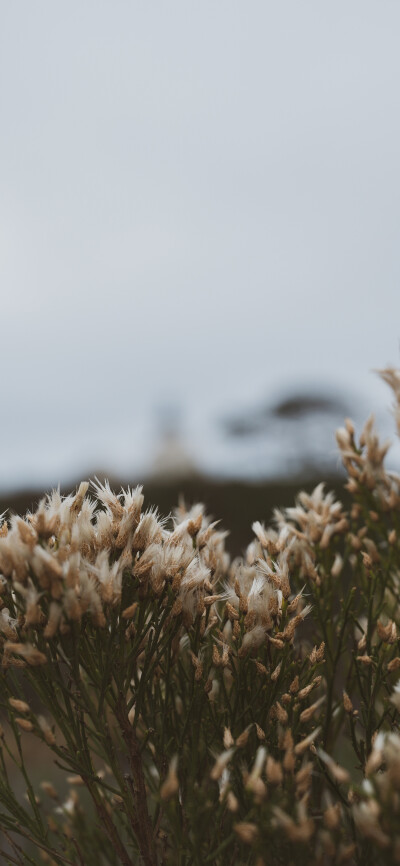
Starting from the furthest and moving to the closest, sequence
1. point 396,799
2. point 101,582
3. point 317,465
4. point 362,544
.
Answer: point 317,465, point 362,544, point 101,582, point 396,799

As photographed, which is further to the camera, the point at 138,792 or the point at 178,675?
the point at 178,675

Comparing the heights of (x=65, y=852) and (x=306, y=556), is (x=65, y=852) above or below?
below

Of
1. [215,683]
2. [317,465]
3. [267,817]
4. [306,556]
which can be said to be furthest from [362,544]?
[317,465]

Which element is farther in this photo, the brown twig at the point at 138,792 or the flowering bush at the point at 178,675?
the brown twig at the point at 138,792

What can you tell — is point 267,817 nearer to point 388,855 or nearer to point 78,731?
point 388,855

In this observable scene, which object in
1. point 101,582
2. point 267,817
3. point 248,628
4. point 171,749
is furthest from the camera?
point 171,749

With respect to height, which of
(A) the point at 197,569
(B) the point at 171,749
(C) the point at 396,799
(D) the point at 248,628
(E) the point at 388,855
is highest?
(A) the point at 197,569

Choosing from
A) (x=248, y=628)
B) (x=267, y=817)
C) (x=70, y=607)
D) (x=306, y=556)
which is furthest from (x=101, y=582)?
(x=306, y=556)

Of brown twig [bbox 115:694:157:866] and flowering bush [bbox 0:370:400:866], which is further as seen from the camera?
brown twig [bbox 115:694:157:866]

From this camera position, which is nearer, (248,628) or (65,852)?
(248,628)

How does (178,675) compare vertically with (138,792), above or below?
above
